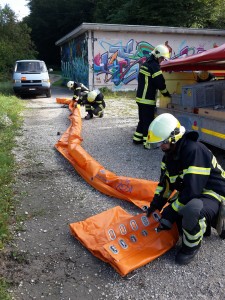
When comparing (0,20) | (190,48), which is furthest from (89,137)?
(0,20)

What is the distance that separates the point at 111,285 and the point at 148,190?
156 cm

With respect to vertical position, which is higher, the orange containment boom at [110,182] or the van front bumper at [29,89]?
the van front bumper at [29,89]

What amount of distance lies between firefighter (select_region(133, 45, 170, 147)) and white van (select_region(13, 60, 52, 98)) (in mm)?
9348

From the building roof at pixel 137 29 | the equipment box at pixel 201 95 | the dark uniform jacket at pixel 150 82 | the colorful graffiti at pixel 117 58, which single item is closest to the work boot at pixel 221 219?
the equipment box at pixel 201 95

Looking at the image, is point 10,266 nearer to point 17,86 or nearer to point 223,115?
point 223,115

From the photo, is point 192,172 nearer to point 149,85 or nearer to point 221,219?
point 221,219

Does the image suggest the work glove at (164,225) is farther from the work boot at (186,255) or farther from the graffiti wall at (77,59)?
the graffiti wall at (77,59)

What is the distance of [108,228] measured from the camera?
3189 millimetres

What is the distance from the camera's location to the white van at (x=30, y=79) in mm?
14719

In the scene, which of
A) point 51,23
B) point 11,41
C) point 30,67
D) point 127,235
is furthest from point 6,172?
point 51,23

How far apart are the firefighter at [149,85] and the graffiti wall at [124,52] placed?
1084 cm

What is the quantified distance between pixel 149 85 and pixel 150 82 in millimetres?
63

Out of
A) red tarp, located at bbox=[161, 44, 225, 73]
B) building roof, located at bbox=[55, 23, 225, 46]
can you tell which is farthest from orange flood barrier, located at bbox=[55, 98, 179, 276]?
building roof, located at bbox=[55, 23, 225, 46]

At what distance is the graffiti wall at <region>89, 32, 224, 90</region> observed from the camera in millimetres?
16766
